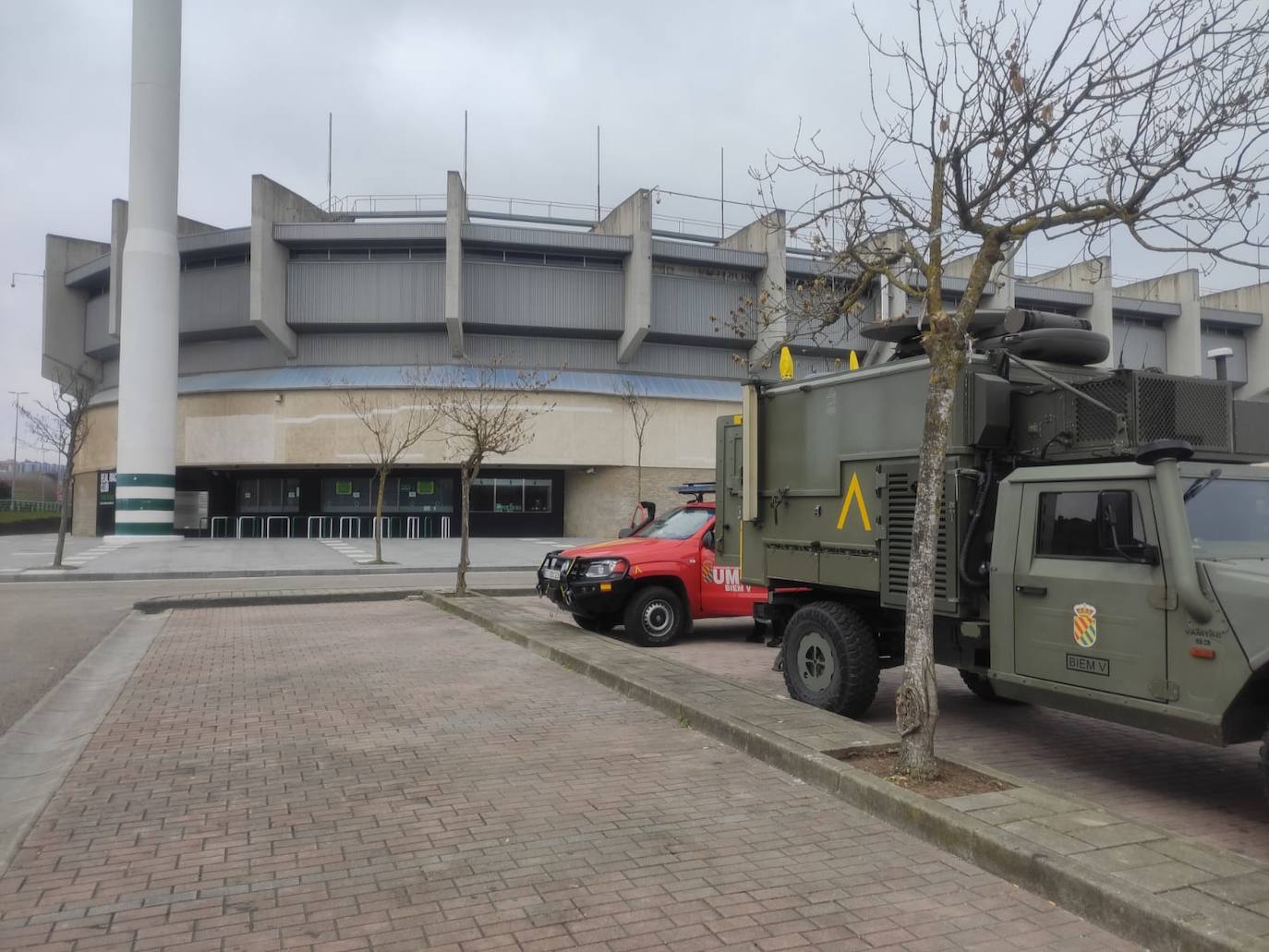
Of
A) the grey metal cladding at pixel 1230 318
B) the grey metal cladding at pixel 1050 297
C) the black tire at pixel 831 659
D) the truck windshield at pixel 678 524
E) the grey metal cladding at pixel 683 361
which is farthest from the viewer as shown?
the grey metal cladding at pixel 1230 318

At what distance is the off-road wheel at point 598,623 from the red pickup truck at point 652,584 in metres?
0.01

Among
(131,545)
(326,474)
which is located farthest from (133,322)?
(326,474)

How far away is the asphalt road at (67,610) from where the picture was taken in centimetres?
911

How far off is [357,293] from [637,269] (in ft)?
38.0

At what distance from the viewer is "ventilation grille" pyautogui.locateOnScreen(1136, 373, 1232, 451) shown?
5.57m

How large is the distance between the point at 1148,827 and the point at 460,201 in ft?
123

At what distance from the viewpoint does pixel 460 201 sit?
38375 millimetres

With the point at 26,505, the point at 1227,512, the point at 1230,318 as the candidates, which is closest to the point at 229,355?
the point at 26,505

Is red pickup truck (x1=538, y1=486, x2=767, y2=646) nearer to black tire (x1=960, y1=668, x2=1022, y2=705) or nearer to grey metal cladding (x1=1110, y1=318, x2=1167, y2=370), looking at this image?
black tire (x1=960, y1=668, x2=1022, y2=705)

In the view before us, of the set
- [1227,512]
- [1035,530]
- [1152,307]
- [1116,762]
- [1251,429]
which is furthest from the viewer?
[1152,307]

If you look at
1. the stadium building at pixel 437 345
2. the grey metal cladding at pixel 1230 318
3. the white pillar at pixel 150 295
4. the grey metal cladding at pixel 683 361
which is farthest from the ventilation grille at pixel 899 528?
the grey metal cladding at pixel 1230 318

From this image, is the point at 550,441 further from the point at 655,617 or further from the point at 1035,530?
the point at 1035,530

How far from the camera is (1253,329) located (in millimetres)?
49469

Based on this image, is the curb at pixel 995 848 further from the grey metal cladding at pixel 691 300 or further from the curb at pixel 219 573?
the grey metal cladding at pixel 691 300
